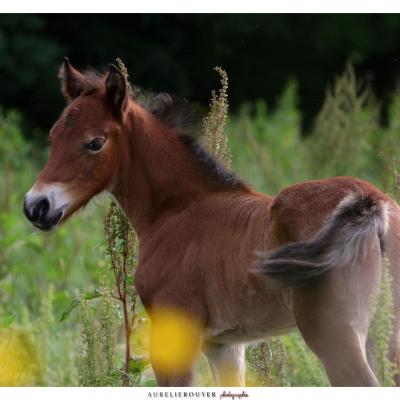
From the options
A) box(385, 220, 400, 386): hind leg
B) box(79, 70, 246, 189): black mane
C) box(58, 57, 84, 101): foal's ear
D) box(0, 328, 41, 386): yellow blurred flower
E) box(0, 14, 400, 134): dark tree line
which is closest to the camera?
box(385, 220, 400, 386): hind leg

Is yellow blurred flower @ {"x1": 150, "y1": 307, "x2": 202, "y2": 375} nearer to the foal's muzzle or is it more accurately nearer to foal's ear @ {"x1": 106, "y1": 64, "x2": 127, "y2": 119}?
the foal's muzzle

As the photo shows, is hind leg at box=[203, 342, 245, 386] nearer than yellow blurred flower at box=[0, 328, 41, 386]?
Yes

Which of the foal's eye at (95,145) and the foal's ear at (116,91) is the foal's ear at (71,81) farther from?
the foal's eye at (95,145)

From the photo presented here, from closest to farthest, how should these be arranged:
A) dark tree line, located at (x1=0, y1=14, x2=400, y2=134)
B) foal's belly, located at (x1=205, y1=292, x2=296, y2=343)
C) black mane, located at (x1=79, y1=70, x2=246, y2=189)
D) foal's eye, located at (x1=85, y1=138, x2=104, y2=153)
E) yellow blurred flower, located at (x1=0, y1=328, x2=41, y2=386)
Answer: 1. foal's belly, located at (x1=205, y1=292, x2=296, y2=343)
2. foal's eye, located at (x1=85, y1=138, x2=104, y2=153)
3. black mane, located at (x1=79, y1=70, x2=246, y2=189)
4. yellow blurred flower, located at (x1=0, y1=328, x2=41, y2=386)
5. dark tree line, located at (x1=0, y1=14, x2=400, y2=134)

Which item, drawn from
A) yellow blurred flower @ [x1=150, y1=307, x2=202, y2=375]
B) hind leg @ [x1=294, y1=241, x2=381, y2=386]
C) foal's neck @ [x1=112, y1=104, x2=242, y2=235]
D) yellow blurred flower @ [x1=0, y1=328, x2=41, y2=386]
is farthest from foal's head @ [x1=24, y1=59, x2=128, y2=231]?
hind leg @ [x1=294, y1=241, x2=381, y2=386]

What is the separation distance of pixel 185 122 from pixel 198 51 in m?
13.7

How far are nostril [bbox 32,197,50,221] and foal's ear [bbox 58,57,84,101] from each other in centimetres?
Answer: 74

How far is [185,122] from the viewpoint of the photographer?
5.00 metres

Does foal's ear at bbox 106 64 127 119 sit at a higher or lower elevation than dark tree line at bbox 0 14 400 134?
lower

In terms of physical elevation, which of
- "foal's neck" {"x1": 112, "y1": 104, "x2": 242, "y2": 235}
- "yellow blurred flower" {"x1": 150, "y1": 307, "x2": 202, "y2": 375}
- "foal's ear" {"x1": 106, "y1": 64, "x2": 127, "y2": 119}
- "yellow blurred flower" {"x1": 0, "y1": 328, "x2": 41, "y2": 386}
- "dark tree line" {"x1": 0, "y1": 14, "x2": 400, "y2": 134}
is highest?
"dark tree line" {"x1": 0, "y1": 14, "x2": 400, "y2": 134}

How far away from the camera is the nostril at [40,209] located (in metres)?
4.35

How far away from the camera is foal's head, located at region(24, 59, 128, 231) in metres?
4.41
